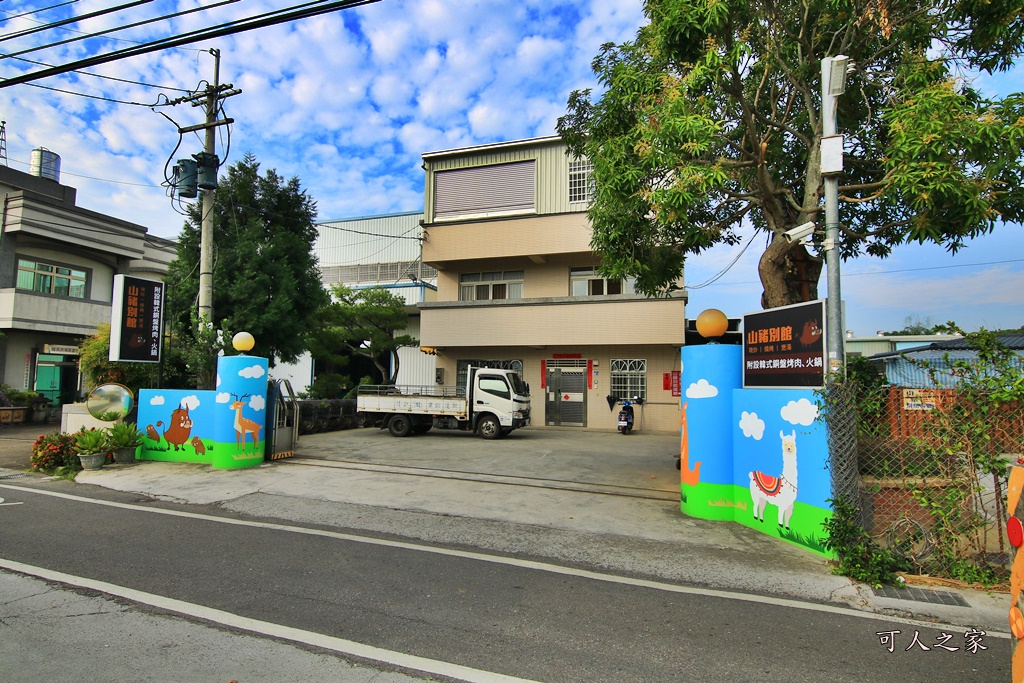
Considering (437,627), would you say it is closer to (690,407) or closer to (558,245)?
(690,407)

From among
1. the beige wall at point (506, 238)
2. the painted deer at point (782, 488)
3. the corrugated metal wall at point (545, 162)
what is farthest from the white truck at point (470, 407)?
the painted deer at point (782, 488)

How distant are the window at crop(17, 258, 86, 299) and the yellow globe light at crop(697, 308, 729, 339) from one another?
25.4 m

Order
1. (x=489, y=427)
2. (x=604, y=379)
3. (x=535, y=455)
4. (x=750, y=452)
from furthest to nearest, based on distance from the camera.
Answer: (x=604, y=379) → (x=489, y=427) → (x=535, y=455) → (x=750, y=452)

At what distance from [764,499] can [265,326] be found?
46.3ft

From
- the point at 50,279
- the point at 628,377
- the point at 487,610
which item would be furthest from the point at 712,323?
the point at 50,279

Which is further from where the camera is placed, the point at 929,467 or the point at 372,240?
the point at 372,240

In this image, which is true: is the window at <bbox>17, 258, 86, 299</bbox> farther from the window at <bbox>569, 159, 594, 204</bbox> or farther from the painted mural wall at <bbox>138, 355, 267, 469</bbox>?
the window at <bbox>569, 159, 594, 204</bbox>

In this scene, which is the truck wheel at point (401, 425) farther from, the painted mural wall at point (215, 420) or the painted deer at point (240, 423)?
the painted deer at point (240, 423)

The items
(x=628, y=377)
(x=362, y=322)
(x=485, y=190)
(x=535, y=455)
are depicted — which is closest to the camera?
(x=535, y=455)

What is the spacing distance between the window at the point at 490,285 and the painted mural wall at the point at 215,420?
38.4ft

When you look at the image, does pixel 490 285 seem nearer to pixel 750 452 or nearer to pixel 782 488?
pixel 750 452

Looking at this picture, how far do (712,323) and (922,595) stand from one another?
12.8 feet

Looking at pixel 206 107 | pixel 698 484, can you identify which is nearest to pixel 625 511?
pixel 698 484

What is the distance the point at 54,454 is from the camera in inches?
439
